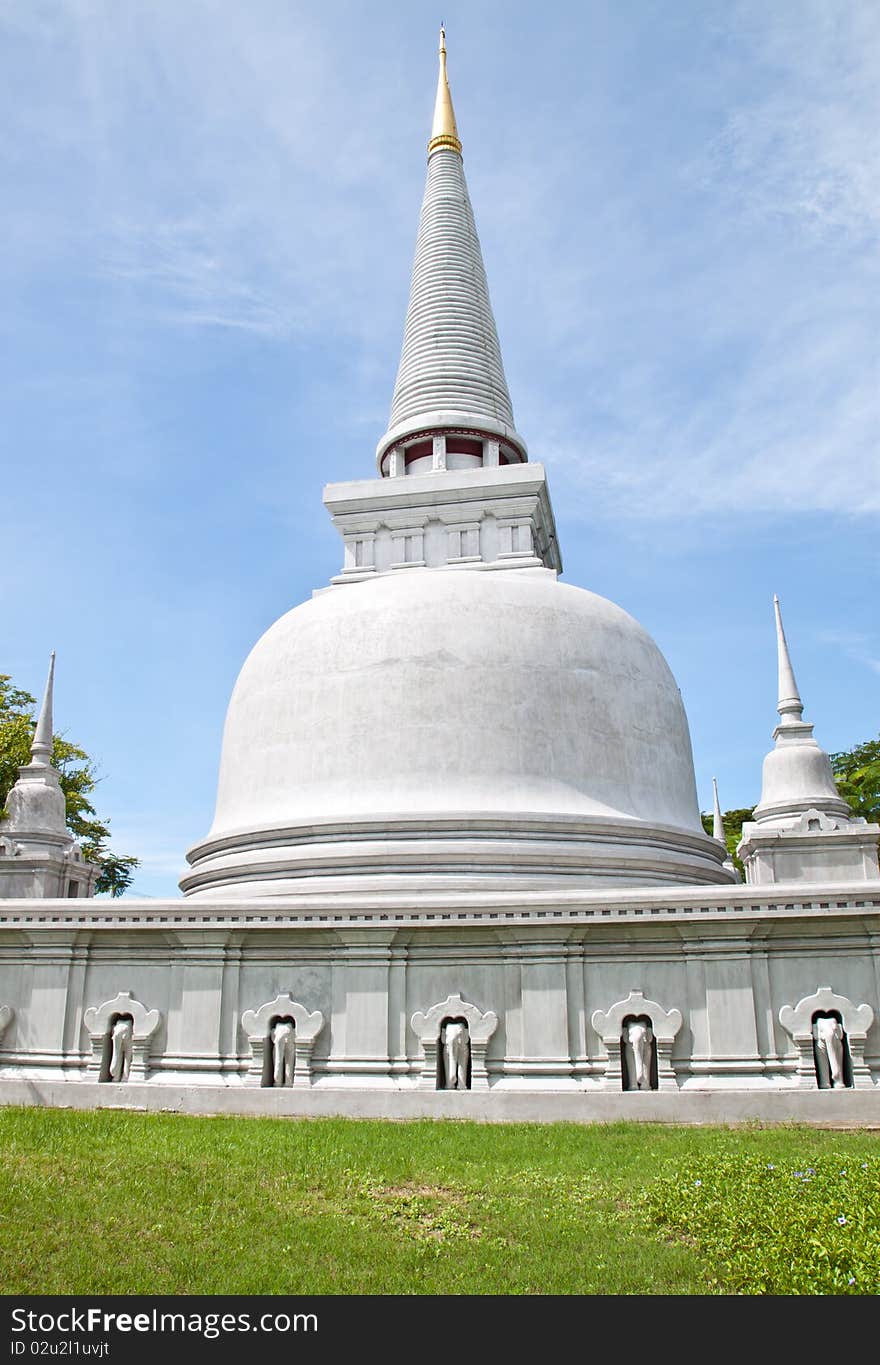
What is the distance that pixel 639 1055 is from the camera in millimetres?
16219

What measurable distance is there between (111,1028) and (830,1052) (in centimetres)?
1097

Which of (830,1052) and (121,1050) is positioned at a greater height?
(121,1050)

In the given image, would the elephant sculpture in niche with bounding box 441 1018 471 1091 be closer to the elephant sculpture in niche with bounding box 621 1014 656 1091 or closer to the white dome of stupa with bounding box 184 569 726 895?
the elephant sculpture in niche with bounding box 621 1014 656 1091

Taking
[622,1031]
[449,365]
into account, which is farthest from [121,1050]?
[449,365]

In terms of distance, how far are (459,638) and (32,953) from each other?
9502 millimetres

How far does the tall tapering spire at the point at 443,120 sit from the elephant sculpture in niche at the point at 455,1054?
27949 millimetres

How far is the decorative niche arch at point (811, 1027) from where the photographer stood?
15.7 meters

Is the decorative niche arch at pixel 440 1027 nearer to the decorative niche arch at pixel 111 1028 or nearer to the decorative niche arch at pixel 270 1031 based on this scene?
the decorative niche arch at pixel 270 1031

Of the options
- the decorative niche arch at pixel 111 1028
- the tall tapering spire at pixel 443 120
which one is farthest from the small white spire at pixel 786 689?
the tall tapering spire at pixel 443 120

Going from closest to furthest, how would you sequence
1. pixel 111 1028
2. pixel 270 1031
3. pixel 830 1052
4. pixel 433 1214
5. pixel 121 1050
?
1. pixel 433 1214
2. pixel 830 1052
3. pixel 270 1031
4. pixel 121 1050
5. pixel 111 1028

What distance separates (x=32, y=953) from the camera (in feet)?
60.2

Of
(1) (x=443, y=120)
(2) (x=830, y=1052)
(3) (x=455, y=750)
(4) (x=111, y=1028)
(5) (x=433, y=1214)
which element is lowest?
(5) (x=433, y=1214)

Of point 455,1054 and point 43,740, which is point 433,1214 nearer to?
point 455,1054
